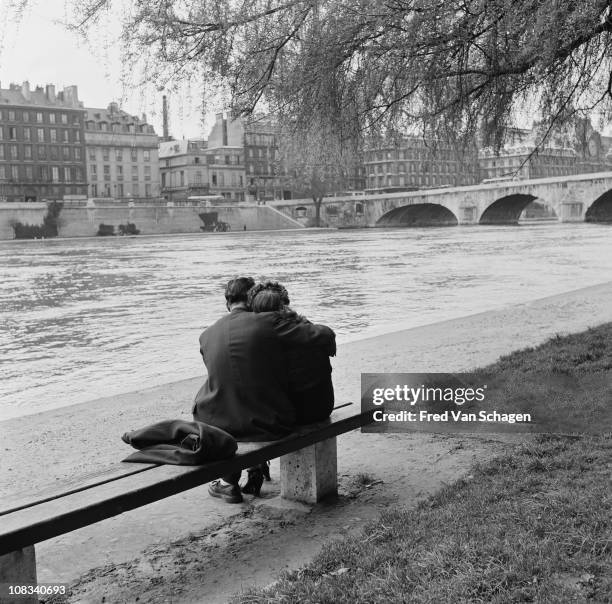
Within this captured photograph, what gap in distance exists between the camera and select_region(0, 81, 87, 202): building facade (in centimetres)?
7219

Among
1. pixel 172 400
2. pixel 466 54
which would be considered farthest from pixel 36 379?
pixel 466 54

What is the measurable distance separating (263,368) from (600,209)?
62.2 m

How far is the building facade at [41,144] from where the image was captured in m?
72.2

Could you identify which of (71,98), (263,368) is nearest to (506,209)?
(71,98)

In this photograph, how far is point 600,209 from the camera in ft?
202

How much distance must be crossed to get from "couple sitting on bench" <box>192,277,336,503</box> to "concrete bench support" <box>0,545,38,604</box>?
1.16m

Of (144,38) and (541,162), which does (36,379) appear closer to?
(144,38)

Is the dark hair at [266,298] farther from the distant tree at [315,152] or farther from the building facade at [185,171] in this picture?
the building facade at [185,171]

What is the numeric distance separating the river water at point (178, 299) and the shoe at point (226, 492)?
3.18 metres

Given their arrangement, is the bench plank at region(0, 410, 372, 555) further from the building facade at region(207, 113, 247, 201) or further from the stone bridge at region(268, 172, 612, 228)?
the building facade at region(207, 113, 247, 201)

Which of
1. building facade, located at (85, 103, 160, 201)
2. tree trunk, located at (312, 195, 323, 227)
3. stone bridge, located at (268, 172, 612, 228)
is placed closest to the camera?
stone bridge, located at (268, 172, 612, 228)

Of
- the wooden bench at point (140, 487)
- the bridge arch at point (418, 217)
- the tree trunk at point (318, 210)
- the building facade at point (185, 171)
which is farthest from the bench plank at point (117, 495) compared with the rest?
the building facade at point (185, 171)

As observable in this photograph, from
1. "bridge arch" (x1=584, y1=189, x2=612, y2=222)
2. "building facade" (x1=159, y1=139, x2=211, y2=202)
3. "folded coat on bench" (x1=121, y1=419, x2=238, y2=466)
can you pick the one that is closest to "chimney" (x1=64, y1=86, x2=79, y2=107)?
"building facade" (x1=159, y1=139, x2=211, y2=202)

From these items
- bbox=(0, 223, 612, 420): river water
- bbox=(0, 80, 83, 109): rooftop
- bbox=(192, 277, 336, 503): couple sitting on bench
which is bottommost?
bbox=(0, 223, 612, 420): river water
